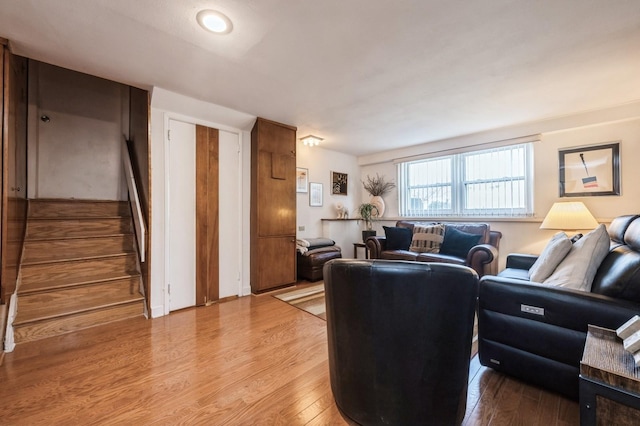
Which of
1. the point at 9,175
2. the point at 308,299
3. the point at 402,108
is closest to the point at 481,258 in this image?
the point at 402,108

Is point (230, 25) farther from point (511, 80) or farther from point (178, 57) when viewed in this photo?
point (511, 80)

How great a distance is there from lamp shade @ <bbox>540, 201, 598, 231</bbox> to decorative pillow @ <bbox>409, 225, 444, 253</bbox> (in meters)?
1.27

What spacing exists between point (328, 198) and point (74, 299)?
12.7ft

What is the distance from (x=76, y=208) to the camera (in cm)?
341

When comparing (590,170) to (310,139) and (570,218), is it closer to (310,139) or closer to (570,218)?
(570,218)

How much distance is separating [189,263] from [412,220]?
12.8ft

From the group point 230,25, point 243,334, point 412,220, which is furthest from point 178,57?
point 412,220

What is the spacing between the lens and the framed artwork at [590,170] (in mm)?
3100

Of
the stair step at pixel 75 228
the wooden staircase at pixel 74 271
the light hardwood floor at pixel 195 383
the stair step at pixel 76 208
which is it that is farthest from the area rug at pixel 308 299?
the stair step at pixel 76 208

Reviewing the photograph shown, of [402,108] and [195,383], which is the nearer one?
[195,383]

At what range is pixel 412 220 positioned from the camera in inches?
196

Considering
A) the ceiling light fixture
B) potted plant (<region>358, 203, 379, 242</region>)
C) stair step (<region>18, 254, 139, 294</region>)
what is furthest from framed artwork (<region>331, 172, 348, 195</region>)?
stair step (<region>18, 254, 139, 294</region>)

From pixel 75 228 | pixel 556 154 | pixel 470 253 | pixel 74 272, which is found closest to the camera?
pixel 74 272

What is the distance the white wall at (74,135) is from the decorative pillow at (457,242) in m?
4.97
